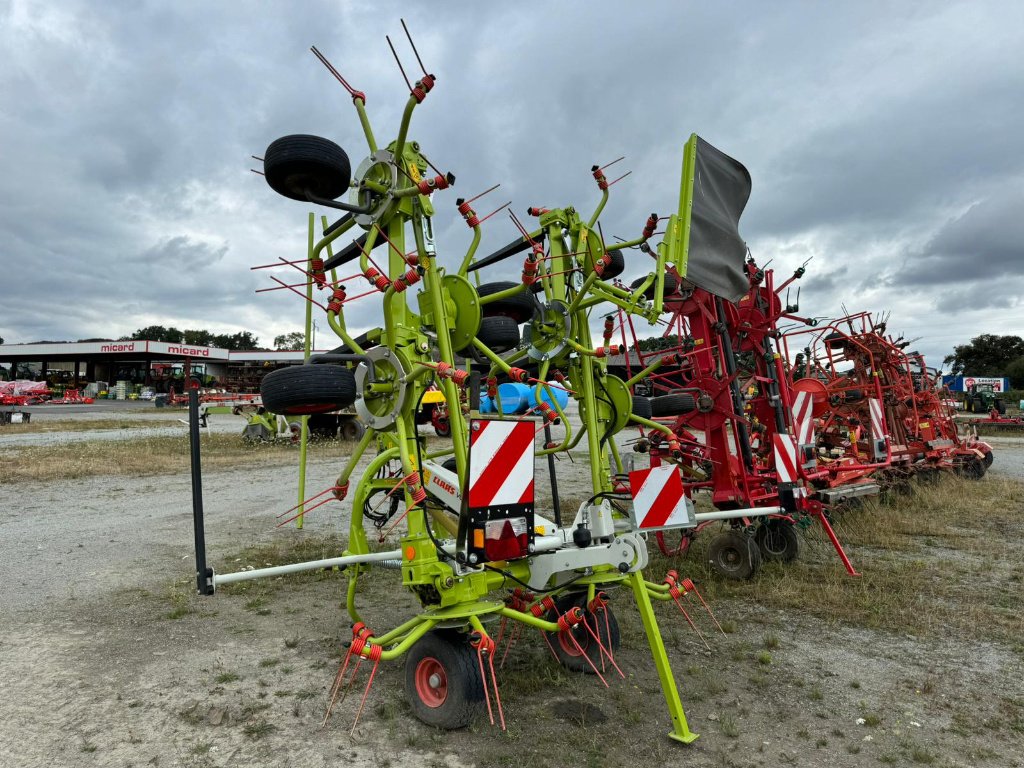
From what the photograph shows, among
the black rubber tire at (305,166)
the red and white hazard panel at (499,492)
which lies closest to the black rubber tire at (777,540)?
the red and white hazard panel at (499,492)

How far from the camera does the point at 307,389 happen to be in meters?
3.51

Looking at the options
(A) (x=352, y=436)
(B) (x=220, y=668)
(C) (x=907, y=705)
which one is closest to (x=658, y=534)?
(C) (x=907, y=705)

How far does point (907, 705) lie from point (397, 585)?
400 centimetres

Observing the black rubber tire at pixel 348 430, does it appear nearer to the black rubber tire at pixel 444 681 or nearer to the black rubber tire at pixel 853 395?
the black rubber tire at pixel 853 395

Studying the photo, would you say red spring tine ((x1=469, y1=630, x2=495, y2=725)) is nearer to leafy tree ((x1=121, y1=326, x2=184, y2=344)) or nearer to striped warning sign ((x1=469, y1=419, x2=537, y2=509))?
striped warning sign ((x1=469, y1=419, x2=537, y2=509))

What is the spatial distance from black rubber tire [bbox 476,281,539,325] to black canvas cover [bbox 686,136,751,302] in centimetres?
115

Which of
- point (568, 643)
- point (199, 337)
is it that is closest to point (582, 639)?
point (568, 643)

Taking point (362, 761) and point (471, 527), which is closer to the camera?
point (362, 761)

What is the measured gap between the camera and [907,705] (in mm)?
3570

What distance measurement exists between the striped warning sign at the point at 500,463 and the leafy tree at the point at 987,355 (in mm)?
83434

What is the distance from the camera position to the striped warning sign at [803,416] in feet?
23.2

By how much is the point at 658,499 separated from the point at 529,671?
4.33 ft

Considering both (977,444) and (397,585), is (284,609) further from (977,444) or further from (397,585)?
(977,444)

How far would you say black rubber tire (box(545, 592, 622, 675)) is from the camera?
4.10 metres
